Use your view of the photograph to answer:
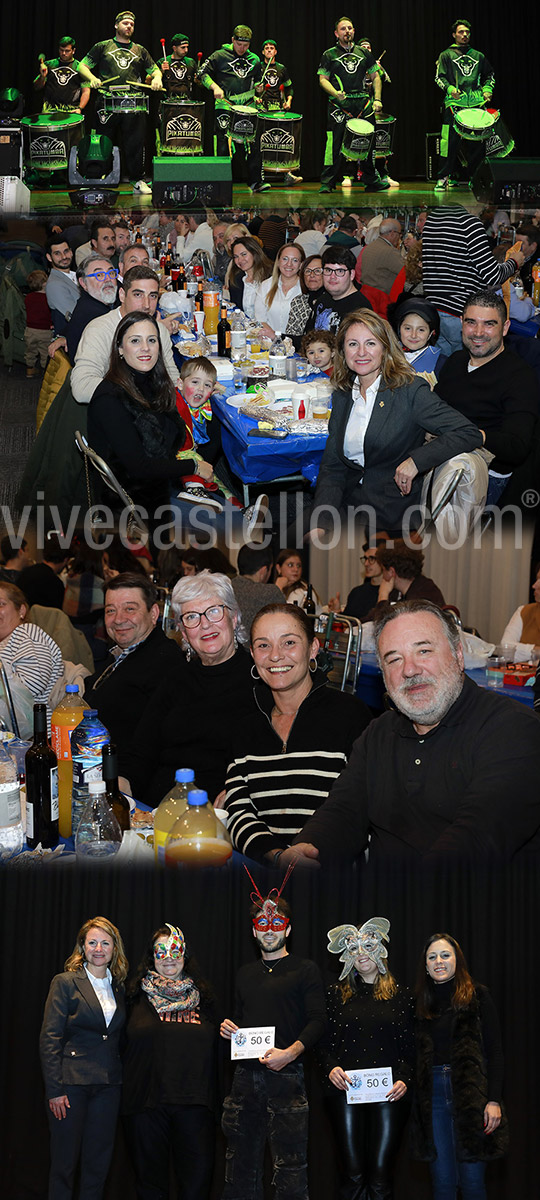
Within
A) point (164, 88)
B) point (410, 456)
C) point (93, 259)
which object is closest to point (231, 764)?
point (410, 456)

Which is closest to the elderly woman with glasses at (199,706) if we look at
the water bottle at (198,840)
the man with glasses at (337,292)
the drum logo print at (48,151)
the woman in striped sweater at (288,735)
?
the woman in striped sweater at (288,735)

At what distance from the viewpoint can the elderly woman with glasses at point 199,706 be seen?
2.78 meters

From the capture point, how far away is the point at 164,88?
12734 millimetres

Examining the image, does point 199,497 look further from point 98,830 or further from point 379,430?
point 98,830

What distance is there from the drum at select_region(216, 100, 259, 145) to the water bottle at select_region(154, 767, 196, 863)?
12.0 metres

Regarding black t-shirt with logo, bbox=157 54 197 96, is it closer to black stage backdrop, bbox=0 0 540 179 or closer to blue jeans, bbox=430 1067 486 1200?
black stage backdrop, bbox=0 0 540 179

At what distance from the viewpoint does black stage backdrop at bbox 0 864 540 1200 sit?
2172 mm

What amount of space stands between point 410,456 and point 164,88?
10.4 m

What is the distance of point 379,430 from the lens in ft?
12.1

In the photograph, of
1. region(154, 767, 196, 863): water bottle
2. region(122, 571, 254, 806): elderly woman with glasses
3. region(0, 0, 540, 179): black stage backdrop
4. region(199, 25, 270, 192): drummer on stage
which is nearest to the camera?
region(154, 767, 196, 863): water bottle

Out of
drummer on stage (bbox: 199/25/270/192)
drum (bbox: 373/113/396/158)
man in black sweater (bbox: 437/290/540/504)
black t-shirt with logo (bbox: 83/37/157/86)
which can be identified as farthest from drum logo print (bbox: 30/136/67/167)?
man in black sweater (bbox: 437/290/540/504)

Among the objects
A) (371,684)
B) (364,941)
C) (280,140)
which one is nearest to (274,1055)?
(364,941)

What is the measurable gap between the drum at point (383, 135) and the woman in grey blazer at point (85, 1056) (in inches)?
497

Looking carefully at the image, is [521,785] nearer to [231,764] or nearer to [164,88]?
[231,764]
